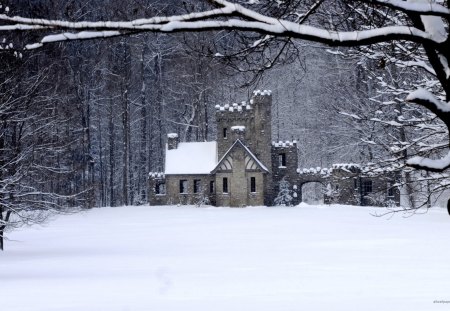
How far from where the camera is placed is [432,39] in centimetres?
364

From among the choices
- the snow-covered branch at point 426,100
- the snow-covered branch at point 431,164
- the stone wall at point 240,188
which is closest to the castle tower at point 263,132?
the stone wall at point 240,188

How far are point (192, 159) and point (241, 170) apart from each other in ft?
14.1

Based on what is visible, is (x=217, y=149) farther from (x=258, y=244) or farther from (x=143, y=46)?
(x=258, y=244)

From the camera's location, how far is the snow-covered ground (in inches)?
392

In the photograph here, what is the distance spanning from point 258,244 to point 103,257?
515 centimetres

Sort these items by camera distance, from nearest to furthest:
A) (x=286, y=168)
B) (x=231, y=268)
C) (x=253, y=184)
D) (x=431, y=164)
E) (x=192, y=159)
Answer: (x=431, y=164), (x=231, y=268), (x=253, y=184), (x=286, y=168), (x=192, y=159)

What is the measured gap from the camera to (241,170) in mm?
42906

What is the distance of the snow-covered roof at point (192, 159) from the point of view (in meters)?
44.3

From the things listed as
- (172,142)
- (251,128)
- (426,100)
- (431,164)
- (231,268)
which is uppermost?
(251,128)

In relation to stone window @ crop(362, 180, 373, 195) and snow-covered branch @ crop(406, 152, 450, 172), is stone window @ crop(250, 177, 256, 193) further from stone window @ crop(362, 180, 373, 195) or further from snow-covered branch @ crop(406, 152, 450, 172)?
snow-covered branch @ crop(406, 152, 450, 172)

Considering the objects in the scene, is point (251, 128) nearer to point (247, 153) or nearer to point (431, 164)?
point (247, 153)

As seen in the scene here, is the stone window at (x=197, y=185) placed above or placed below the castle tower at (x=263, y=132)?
below

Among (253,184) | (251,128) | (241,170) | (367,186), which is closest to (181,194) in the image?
(241,170)

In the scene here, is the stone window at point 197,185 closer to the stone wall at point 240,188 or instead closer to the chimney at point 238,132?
the stone wall at point 240,188
